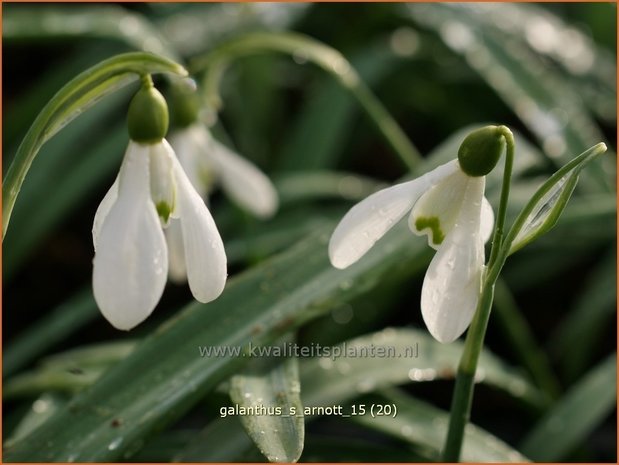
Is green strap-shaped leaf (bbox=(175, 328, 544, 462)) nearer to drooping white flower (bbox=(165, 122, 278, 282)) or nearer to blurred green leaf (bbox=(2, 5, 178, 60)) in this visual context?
drooping white flower (bbox=(165, 122, 278, 282))

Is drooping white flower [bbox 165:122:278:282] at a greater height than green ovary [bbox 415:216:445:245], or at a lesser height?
greater

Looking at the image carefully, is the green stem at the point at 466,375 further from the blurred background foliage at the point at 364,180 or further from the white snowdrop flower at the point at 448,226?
the blurred background foliage at the point at 364,180

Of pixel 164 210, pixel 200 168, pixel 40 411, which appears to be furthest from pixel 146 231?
pixel 200 168

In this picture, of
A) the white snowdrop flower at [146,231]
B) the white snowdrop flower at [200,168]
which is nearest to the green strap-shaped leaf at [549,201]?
the white snowdrop flower at [146,231]

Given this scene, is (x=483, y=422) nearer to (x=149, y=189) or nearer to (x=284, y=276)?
(x=284, y=276)

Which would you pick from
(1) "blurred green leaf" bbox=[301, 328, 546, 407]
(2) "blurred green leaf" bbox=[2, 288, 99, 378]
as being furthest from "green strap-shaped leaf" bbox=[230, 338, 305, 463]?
(2) "blurred green leaf" bbox=[2, 288, 99, 378]

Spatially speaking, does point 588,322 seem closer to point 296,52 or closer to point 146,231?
point 296,52

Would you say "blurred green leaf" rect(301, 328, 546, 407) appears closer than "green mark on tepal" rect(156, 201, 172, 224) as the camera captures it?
No
